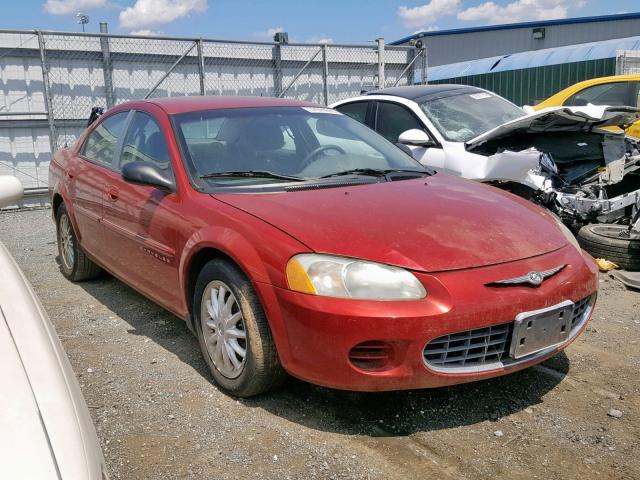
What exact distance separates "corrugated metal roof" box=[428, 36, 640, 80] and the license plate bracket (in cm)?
1751

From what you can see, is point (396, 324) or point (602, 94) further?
point (602, 94)

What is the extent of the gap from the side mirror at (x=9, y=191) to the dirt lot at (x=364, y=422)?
1108mm

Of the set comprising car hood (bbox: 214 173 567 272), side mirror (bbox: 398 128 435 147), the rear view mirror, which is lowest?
car hood (bbox: 214 173 567 272)

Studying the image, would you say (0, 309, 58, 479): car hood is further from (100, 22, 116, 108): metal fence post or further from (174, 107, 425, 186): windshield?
(100, 22, 116, 108): metal fence post

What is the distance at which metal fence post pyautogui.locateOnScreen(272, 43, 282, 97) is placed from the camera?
1123cm

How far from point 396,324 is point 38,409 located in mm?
1440

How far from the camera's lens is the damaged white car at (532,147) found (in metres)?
5.61

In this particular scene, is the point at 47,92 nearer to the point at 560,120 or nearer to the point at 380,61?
the point at 380,61

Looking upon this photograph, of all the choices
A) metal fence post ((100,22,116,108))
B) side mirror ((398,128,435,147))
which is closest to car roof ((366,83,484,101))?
side mirror ((398,128,435,147))

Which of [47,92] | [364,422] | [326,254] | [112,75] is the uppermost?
[112,75]

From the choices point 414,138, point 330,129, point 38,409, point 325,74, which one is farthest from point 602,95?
point 38,409

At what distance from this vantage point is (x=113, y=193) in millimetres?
4039

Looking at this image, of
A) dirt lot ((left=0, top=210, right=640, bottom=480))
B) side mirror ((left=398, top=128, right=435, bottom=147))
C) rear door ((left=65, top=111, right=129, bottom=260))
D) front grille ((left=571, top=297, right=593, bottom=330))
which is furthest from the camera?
side mirror ((left=398, top=128, right=435, bottom=147))

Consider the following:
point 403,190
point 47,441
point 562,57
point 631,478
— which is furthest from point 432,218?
point 562,57
